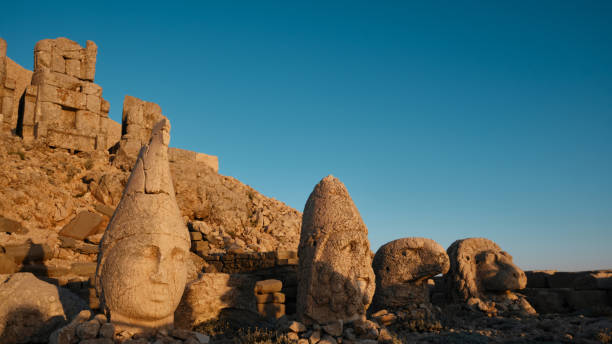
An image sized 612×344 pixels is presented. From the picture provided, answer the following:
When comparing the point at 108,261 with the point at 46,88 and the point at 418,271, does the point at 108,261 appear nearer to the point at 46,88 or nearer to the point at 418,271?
the point at 418,271

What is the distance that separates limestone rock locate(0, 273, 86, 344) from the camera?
485 cm

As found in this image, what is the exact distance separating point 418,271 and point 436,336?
149cm

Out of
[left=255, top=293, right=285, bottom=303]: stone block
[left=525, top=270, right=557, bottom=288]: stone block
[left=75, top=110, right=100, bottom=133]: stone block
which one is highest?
[left=75, top=110, right=100, bottom=133]: stone block

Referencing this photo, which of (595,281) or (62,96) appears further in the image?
(62,96)

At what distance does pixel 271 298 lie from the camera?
755 cm

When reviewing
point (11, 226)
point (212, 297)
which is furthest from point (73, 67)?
point (212, 297)

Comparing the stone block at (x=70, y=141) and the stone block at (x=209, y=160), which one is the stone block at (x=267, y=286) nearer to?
the stone block at (x=70, y=141)

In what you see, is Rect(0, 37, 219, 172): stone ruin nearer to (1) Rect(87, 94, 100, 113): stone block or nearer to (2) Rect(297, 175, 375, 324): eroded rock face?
(1) Rect(87, 94, 100, 113): stone block

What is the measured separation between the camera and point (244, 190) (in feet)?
58.0

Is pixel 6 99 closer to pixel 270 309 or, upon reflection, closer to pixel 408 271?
pixel 270 309

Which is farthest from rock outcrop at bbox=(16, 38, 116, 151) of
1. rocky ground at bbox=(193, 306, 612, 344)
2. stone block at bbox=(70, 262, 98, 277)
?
rocky ground at bbox=(193, 306, 612, 344)

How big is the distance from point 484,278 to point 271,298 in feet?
15.9

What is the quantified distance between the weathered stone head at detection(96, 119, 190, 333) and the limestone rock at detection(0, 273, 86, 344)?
912 mm

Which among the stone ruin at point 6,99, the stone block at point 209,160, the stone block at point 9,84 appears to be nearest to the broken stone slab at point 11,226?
the stone ruin at point 6,99
